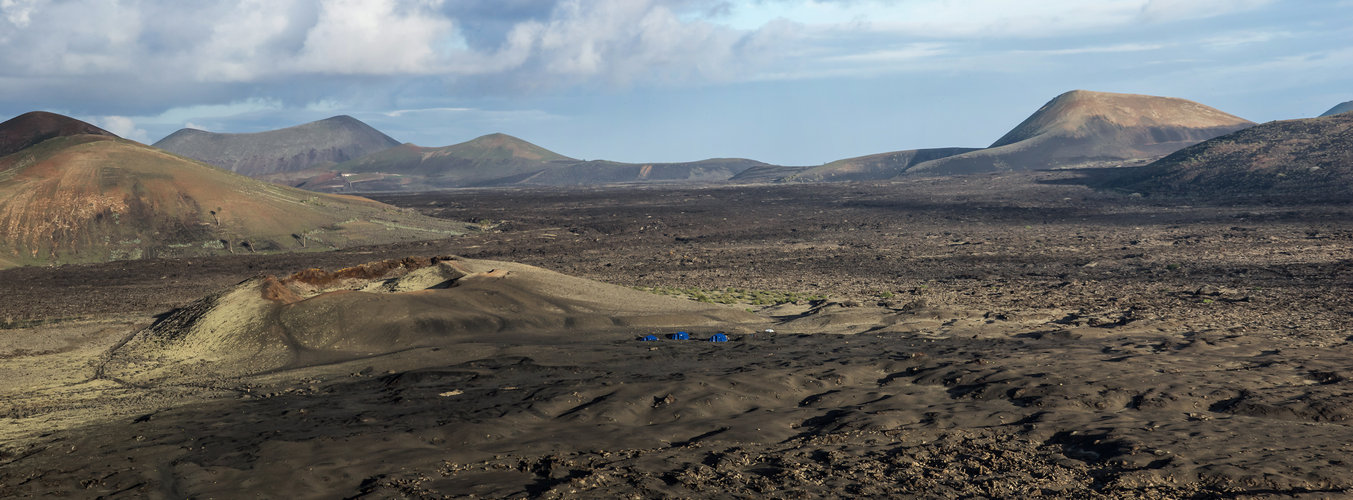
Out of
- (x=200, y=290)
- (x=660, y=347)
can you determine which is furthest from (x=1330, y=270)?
(x=200, y=290)

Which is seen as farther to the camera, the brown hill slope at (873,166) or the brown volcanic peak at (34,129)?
the brown hill slope at (873,166)

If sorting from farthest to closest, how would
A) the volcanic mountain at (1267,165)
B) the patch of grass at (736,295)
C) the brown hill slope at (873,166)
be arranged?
the brown hill slope at (873,166) → the volcanic mountain at (1267,165) → the patch of grass at (736,295)

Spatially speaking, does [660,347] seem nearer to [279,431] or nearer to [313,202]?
[279,431]

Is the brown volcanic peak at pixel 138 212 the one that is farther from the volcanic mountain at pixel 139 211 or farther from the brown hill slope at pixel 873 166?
the brown hill slope at pixel 873 166

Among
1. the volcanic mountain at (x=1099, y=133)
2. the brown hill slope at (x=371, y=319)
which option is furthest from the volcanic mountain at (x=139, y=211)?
the volcanic mountain at (x=1099, y=133)

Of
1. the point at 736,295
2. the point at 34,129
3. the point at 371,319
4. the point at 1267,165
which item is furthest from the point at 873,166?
the point at 371,319

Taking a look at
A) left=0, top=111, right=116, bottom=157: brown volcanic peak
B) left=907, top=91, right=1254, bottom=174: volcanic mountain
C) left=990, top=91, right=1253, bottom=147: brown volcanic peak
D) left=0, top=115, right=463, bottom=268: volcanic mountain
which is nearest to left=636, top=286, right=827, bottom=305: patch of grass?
left=0, top=115, right=463, bottom=268: volcanic mountain

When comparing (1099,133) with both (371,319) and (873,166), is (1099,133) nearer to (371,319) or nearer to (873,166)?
(873,166)
